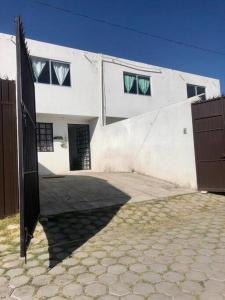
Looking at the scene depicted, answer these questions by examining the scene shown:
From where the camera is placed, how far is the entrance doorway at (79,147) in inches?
572

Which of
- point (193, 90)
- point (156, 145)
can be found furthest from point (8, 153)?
point (193, 90)

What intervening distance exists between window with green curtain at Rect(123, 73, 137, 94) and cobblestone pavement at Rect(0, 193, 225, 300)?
31.1 feet

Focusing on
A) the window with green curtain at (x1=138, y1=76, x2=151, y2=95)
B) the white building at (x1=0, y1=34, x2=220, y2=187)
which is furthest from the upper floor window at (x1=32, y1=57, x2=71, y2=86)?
the window with green curtain at (x1=138, y1=76, x2=151, y2=95)

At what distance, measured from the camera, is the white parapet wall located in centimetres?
856

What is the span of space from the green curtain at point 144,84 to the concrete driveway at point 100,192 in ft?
21.7

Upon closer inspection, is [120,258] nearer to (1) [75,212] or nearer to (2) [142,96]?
(1) [75,212]

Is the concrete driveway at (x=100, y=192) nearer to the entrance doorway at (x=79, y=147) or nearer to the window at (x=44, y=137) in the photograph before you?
the window at (x=44, y=137)

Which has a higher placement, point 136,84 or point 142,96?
point 136,84

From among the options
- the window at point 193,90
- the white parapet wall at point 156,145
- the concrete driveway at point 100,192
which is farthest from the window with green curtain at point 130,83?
the concrete driveway at point 100,192

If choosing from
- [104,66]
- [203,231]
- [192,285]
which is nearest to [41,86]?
[104,66]

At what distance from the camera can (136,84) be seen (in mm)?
14805

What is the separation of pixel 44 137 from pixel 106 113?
3211mm

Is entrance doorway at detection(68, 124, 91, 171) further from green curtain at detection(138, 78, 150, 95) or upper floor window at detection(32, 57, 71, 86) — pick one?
green curtain at detection(138, 78, 150, 95)

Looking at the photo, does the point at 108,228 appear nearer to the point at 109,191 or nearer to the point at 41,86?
the point at 109,191
